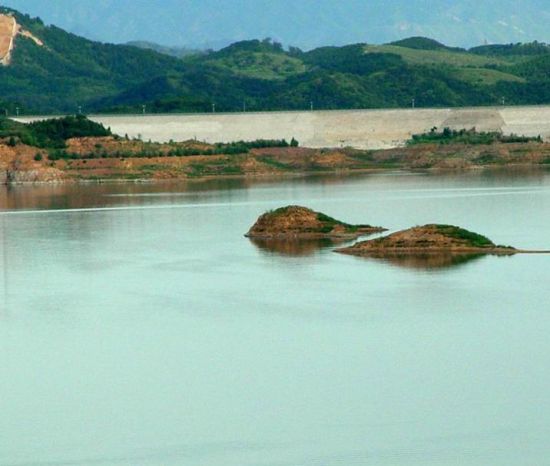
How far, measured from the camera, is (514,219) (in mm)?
43781

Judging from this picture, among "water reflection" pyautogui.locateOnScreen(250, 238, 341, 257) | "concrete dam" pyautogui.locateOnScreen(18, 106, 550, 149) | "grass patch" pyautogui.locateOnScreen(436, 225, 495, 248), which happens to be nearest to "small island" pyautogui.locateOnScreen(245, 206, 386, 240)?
"water reflection" pyautogui.locateOnScreen(250, 238, 341, 257)

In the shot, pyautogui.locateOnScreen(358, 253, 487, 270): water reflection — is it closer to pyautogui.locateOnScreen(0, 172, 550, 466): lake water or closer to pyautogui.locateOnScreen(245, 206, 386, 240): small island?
pyautogui.locateOnScreen(0, 172, 550, 466): lake water

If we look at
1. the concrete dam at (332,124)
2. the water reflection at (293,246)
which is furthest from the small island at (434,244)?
the concrete dam at (332,124)

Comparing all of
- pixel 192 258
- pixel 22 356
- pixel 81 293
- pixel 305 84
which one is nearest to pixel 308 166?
pixel 305 84

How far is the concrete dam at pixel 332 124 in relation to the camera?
94.1 metres

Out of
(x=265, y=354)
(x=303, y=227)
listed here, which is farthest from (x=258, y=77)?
(x=265, y=354)

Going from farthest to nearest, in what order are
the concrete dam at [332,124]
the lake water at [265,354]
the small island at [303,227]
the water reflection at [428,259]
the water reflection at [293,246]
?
1. the concrete dam at [332,124]
2. the small island at [303,227]
3. the water reflection at [293,246]
4. the water reflection at [428,259]
5. the lake water at [265,354]

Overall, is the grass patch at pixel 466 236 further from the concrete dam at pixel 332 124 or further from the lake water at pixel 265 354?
the concrete dam at pixel 332 124

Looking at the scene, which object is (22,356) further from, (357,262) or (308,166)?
(308,166)

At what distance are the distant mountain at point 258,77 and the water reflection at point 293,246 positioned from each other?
219ft

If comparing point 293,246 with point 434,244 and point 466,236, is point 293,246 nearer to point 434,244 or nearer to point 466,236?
point 434,244

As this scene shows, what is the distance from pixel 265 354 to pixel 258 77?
128m

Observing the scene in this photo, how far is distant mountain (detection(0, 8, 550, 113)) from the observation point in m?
120

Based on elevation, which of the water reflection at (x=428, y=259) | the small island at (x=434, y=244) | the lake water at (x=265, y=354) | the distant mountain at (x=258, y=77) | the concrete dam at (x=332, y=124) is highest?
the distant mountain at (x=258, y=77)
